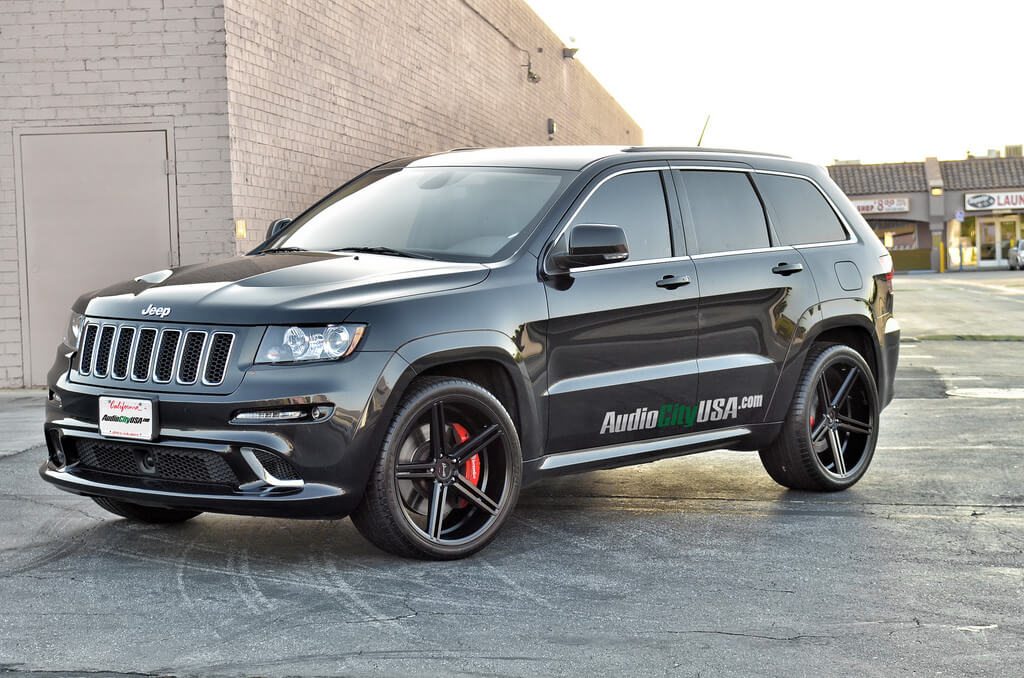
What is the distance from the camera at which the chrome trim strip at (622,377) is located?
6.02m

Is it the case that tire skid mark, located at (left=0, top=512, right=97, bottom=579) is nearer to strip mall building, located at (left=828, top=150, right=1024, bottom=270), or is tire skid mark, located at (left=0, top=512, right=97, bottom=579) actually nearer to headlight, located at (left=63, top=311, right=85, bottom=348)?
headlight, located at (left=63, top=311, right=85, bottom=348)

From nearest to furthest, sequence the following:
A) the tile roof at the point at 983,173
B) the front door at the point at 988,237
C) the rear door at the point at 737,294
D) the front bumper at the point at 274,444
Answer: the front bumper at the point at 274,444 < the rear door at the point at 737,294 < the tile roof at the point at 983,173 < the front door at the point at 988,237

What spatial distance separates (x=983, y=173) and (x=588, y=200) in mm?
65147

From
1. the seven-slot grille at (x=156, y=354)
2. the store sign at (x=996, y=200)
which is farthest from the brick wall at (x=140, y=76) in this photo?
the store sign at (x=996, y=200)

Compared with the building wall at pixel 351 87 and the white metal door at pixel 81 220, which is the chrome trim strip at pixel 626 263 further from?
the white metal door at pixel 81 220

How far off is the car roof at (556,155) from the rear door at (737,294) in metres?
0.13

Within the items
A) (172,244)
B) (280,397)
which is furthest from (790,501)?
(172,244)

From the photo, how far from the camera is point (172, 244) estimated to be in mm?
13977

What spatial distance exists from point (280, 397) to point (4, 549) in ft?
6.06

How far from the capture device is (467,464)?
5.80 metres

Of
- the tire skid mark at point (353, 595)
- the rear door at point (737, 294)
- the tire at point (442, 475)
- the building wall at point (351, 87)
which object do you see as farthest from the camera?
the building wall at point (351, 87)

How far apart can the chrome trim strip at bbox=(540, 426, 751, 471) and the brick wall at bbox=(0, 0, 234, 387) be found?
8255 mm

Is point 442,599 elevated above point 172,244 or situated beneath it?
situated beneath

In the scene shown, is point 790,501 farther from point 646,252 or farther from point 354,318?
point 354,318
